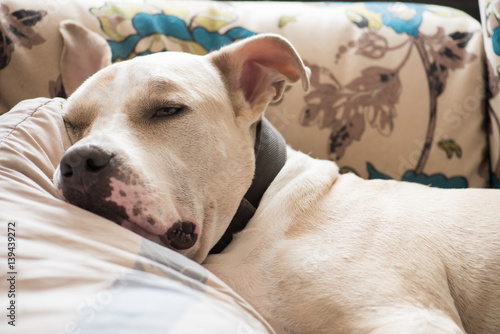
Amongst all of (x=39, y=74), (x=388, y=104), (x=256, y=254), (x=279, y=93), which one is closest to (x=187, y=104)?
(x=279, y=93)

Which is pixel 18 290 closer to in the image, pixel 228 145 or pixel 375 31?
pixel 228 145

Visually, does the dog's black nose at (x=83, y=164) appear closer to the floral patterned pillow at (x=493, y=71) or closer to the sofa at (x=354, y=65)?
the sofa at (x=354, y=65)

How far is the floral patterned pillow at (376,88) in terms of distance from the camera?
2.06 meters

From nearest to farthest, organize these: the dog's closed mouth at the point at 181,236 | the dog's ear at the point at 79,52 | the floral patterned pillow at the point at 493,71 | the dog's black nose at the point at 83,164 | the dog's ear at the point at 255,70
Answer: the dog's black nose at the point at 83,164
the dog's closed mouth at the point at 181,236
the dog's ear at the point at 255,70
the dog's ear at the point at 79,52
the floral patterned pillow at the point at 493,71

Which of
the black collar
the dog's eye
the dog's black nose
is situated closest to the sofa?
the black collar

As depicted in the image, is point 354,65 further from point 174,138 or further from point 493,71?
point 174,138

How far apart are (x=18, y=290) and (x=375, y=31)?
1890 millimetres

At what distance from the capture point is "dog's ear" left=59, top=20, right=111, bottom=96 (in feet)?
6.05

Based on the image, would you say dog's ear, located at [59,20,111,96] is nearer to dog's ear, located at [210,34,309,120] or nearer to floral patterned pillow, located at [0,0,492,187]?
floral patterned pillow, located at [0,0,492,187]

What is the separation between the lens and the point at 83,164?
1071mm
